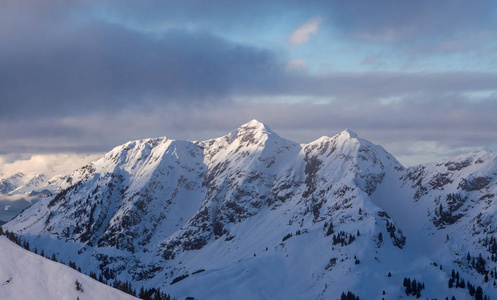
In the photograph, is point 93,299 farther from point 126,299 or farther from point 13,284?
point 13,284

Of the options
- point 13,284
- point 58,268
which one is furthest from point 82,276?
point 13,284

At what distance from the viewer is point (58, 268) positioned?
10275 centimetres

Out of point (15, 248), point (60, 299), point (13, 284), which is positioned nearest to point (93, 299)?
point (60, 299)

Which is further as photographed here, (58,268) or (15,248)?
(15,248)

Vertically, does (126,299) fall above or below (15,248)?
below

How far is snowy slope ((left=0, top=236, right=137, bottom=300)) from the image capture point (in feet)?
318

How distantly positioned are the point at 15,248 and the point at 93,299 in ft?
79.7

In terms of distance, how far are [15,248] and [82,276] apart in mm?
18294

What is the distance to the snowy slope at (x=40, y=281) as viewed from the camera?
97.0 m

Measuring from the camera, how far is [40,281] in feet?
328

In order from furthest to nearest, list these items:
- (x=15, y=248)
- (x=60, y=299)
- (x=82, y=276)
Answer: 1. (x=15, y=248)
2. (x=82, y=276)
3. (x=60, y=299)

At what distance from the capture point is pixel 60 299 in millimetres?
96000

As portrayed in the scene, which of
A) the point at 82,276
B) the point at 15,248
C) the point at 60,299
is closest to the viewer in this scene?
the point at 60,299

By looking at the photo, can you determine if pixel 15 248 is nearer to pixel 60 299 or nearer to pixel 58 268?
pixel 58 268
